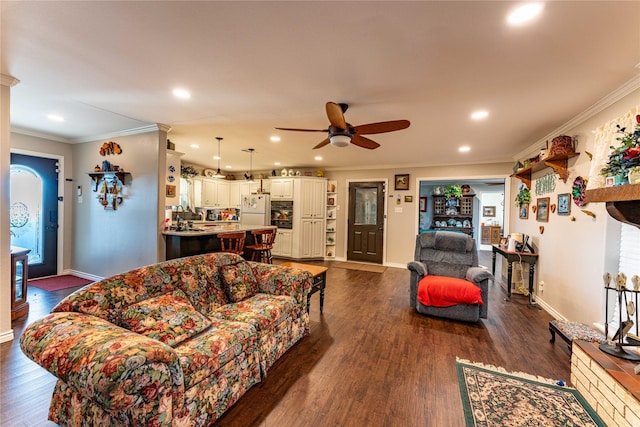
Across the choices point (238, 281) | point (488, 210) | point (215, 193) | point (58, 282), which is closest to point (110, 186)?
point (58, 282)

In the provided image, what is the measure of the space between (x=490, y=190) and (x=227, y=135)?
362 inches

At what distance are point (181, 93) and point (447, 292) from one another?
3.63m

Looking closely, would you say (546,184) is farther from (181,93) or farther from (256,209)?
(256,209)

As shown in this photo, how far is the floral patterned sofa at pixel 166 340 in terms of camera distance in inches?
44.3

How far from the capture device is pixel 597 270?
2605mm

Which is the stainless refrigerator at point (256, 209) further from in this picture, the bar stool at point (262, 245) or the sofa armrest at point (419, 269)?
the sofa armrest at point (419, 269)

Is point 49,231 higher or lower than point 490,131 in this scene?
lower

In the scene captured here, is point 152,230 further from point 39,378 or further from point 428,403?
point 428,403

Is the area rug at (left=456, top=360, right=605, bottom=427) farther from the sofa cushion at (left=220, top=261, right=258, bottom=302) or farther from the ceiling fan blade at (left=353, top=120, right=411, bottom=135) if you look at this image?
the ceiling fan blade at (left=353, top=120, right=411, bottom=135)

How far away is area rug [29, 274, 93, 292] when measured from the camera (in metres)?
4.04

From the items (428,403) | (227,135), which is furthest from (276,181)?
(428,403)

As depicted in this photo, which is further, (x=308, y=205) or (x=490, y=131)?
(x=308, y=205)

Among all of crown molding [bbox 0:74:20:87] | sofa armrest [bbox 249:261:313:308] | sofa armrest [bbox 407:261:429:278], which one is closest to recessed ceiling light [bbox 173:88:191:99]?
crown molding [bbox 0:74:20:87]

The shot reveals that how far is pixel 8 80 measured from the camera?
2.39m
